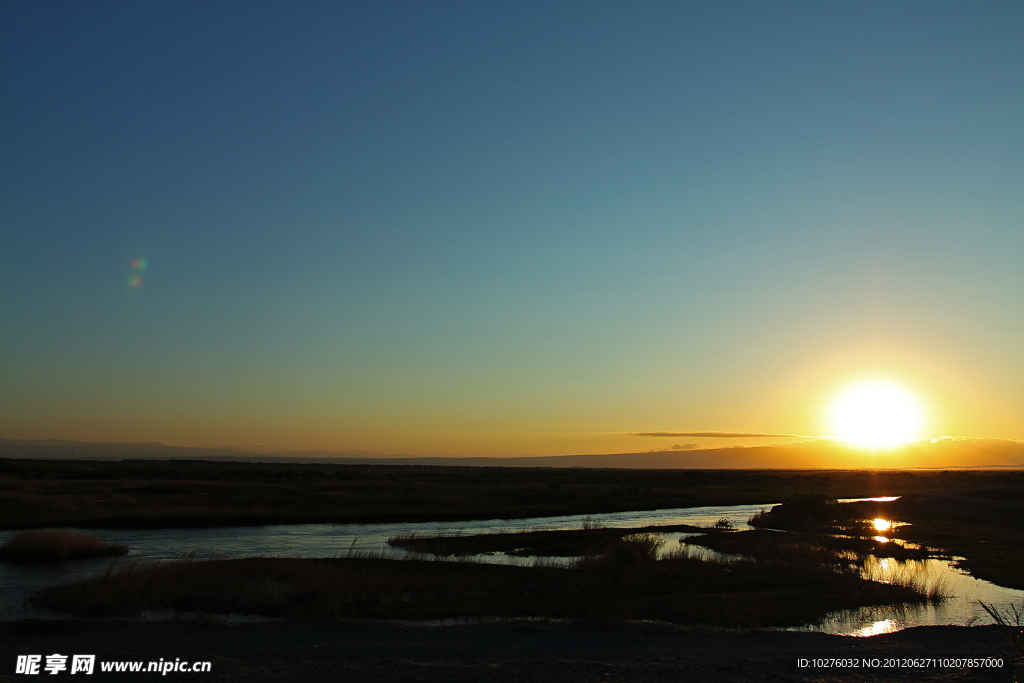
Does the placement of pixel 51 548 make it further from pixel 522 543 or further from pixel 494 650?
pixel 494 650

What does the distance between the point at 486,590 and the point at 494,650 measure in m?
8.80

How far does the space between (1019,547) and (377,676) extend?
1490 inches

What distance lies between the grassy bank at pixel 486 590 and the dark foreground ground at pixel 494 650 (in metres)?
2.38

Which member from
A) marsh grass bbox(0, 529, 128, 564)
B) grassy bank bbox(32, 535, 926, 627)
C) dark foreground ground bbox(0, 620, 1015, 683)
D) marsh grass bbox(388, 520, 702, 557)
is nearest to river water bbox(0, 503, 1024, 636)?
marsh grass bbox(0, 529, 128, 564)

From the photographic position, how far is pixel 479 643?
15734mm

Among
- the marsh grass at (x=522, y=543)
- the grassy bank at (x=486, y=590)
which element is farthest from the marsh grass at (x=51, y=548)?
the marsh grass at (x=522, y=543)

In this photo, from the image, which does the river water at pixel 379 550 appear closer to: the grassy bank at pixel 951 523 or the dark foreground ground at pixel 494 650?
the grassy bank at pixel 951 523

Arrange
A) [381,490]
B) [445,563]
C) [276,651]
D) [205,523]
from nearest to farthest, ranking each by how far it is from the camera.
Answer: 1. [276,651]
2. [445,563]
3. [205,523]
4. [381,490]

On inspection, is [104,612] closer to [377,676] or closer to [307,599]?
[307,599]

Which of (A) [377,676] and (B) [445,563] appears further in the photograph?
(B) [445,563]

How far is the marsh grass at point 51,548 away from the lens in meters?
28.7

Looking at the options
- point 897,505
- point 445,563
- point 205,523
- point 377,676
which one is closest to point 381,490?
point 205,523

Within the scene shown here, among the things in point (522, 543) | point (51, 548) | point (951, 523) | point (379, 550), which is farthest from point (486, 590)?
point (951, 523)

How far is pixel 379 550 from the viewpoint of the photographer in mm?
34312
